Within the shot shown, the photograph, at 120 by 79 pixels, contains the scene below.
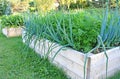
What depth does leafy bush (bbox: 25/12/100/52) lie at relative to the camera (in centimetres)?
256

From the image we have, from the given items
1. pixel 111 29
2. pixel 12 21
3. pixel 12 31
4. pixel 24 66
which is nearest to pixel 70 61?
pixel 111 29

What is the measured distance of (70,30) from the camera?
2.61 metres

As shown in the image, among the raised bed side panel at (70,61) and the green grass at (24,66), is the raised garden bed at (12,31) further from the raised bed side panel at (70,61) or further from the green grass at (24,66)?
the raised bed side panel at (70,61)

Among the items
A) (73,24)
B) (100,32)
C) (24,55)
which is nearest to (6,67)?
(24,55)

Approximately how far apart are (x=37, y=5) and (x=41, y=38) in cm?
450

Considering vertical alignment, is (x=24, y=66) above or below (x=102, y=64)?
below

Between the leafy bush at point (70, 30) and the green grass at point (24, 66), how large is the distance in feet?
1.29

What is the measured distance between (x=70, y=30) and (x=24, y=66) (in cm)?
97

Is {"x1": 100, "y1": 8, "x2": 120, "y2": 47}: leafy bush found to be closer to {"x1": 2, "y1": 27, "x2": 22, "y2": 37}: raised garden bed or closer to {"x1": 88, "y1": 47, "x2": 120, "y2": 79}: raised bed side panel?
{"x1": 88, "y1": 47, "x2": 120, "y2": 79}: raised bed side panel

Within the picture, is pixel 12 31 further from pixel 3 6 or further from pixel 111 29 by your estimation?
pixel 3 6

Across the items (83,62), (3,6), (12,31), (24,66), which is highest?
(3,6)

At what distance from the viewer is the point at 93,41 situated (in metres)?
2.60

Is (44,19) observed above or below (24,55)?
above

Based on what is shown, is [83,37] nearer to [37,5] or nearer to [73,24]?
[73,24]
